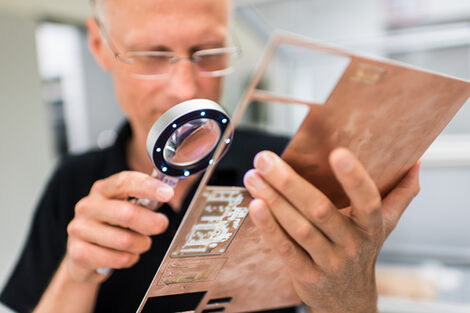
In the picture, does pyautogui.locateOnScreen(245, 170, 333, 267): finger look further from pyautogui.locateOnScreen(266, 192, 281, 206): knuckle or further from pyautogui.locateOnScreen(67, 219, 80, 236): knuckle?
pyautogui.locateOnScreen(67, 219, 80, 236): knuckle

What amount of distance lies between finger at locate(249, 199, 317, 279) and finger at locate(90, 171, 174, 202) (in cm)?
10

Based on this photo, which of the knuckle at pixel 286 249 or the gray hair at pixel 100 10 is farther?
the gray hair at pixel 100 10

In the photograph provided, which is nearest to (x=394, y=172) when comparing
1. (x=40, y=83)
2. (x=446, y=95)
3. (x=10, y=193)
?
(x=446, y=95)

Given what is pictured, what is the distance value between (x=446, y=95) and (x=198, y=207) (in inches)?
9.3

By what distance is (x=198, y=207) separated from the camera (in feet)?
1.20

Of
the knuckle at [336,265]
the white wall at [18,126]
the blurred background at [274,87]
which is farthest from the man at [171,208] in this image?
the white wall at [18,126]

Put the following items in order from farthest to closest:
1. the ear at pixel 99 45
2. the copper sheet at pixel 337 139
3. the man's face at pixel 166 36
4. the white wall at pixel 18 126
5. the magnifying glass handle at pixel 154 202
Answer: the white wall at pixel 18 126 < the ear at pixel 99 45 < the man's face at pixel 166 36 < the magnifying glass handle at pixel 154 202 < the copper sheet at pixel 337 139

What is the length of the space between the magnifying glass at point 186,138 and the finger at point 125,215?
0.21ft

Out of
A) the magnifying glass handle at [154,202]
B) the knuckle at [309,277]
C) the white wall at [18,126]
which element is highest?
the magnifying glass handle at [154,202]

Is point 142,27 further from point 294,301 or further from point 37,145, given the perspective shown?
point 37,145

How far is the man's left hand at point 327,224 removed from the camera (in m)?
0.34

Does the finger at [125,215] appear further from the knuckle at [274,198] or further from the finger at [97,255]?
the knuckle at [274,198]

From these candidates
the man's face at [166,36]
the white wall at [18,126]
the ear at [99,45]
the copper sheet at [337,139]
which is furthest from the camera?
the white wall at [18,126]

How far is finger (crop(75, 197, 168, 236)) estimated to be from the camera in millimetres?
450
